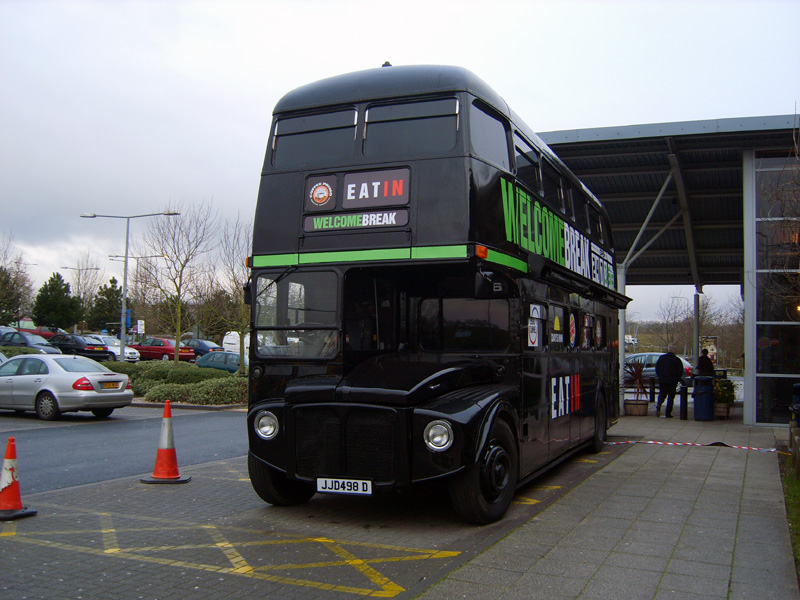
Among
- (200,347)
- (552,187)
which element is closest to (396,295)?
(552,187)

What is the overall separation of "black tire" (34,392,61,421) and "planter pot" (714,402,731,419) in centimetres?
1562

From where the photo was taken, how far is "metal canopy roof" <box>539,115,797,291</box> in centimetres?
1619

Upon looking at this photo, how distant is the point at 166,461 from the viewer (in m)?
8.96

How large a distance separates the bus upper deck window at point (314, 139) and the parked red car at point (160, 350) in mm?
37195

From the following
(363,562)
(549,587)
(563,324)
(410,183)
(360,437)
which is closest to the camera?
(549,587)

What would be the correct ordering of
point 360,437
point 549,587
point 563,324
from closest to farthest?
point 549,587, point 360,437, point 563,324

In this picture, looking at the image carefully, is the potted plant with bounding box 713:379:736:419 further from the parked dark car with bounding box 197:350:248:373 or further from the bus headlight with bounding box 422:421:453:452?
the parked dark car with bounding box 197:350:248:373

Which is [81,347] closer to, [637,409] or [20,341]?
[20,341]

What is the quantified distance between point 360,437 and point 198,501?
2.45 metres

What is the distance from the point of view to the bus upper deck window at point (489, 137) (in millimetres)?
7120

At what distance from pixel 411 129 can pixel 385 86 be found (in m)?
0.60

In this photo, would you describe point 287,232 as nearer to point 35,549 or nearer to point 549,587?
point 35,549

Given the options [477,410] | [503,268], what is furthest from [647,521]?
[503,268]

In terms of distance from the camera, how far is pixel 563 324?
32.3 feet
